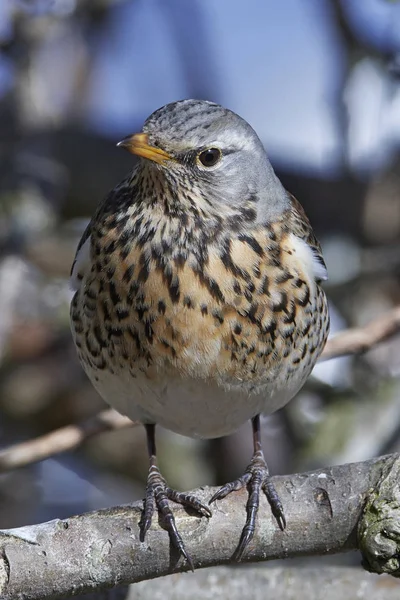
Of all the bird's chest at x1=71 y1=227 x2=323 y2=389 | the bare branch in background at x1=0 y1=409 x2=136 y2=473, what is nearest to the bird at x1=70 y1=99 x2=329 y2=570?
the bird's chest at x1=71 y1=227 x2=323 y2=389

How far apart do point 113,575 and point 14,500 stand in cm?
353

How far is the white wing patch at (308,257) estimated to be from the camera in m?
3.92

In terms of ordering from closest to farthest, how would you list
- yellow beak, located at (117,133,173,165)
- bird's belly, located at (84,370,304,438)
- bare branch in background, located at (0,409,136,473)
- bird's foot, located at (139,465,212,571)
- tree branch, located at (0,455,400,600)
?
tree branch, located at (0,455,400,600), bird's foot, located at (139,465,212,571), yellow beak, located at (117,133,173,165), bird's belly, located at (84,370,304,438), bare branch in background, located at (0,409,136,473)

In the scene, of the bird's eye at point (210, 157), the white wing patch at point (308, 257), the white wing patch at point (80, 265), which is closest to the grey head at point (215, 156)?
the bird's eye at point (210, 157)

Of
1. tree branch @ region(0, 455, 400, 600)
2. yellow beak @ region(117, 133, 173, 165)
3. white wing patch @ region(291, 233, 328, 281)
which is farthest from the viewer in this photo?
white wing patch @ region(291, 233, 328, 281)

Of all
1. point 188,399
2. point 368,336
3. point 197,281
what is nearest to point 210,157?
point 197,281

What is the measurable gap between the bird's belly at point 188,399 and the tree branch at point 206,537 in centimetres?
52

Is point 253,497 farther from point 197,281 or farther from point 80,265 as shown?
point 80,265

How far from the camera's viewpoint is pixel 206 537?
10.7 ft

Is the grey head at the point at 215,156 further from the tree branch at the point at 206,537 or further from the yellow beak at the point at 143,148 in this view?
the tree branch at the point at 206,537

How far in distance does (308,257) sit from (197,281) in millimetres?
483

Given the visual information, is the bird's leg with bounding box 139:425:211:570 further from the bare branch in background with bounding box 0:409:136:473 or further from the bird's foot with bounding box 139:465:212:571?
the bare branch in background with bounding box 0:409:136:473

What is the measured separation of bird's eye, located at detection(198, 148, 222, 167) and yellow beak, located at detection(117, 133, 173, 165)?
15 cm

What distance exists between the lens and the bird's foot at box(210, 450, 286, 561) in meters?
3.25
